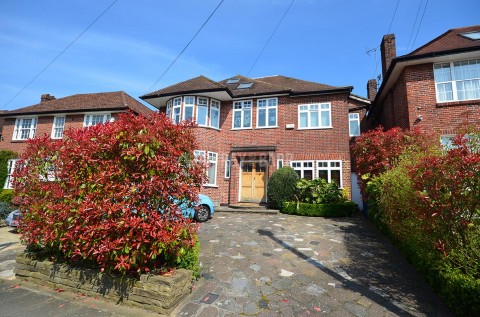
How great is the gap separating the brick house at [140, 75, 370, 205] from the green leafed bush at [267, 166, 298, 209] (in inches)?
55.2

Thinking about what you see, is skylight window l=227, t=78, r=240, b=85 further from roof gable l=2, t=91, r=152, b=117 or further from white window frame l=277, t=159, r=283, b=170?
white window frame l=277, t=159, r=283, b=170

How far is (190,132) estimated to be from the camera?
4547mm

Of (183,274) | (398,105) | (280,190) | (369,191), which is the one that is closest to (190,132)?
(183,274)

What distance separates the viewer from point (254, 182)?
14430 mm

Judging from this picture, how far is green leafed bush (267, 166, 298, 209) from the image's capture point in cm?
1222

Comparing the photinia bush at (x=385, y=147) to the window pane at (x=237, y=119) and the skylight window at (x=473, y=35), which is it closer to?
the skylight window at (x=473, y=35)

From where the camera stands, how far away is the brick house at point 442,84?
9.92m

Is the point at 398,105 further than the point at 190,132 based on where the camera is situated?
Yes

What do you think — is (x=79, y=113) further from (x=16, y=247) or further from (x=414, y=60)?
(x=414, y=60)

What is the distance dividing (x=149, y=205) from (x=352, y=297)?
357cm

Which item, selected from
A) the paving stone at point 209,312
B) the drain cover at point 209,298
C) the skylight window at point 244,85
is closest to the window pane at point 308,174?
the skylight window at point 244,85

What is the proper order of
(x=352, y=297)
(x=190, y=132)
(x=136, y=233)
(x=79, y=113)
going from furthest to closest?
(x=79, y=113) → (x=190, y=132) → (x=352, y=297) → (x=136, y=233)

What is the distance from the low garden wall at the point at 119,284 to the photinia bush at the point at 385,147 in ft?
24.4

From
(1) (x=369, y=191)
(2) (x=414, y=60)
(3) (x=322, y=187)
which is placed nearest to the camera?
(1) (x=369, y=191)
